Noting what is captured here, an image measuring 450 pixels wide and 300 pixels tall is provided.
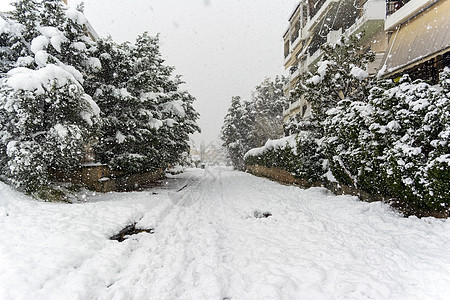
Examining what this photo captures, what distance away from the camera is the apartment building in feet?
29.5

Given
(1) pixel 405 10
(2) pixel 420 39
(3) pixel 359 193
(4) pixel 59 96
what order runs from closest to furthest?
(4) pixel 59 96, (3) pixel 359 193, (2) pixel 420 39, (1) pixel 405 10

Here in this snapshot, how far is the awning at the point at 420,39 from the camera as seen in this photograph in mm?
8750

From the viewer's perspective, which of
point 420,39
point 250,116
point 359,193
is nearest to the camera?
point 359,193

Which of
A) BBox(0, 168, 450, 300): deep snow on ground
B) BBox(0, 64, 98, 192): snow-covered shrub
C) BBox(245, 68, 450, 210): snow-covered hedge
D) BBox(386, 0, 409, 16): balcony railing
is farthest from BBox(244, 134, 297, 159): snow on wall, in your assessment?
BBox(0, 64, 98, 192): snow-covered shrub

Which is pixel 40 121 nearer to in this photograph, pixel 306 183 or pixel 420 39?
pixel 306 183

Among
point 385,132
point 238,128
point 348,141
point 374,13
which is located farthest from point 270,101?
point 385,132

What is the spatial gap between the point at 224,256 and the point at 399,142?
16.4 feet

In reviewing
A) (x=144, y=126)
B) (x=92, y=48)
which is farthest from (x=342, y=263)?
(x=92, y=48)

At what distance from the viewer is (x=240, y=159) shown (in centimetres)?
4403

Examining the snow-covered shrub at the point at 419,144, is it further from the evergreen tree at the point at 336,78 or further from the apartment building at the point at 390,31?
the evergreen tree at the point at 336,78

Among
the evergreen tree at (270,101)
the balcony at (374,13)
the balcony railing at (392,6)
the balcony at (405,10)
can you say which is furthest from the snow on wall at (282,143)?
the evergreen tree at (270,101)

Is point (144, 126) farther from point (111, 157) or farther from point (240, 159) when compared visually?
point (240, 159)

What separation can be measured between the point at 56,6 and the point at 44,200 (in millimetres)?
7366

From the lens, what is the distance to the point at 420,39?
392 inches
